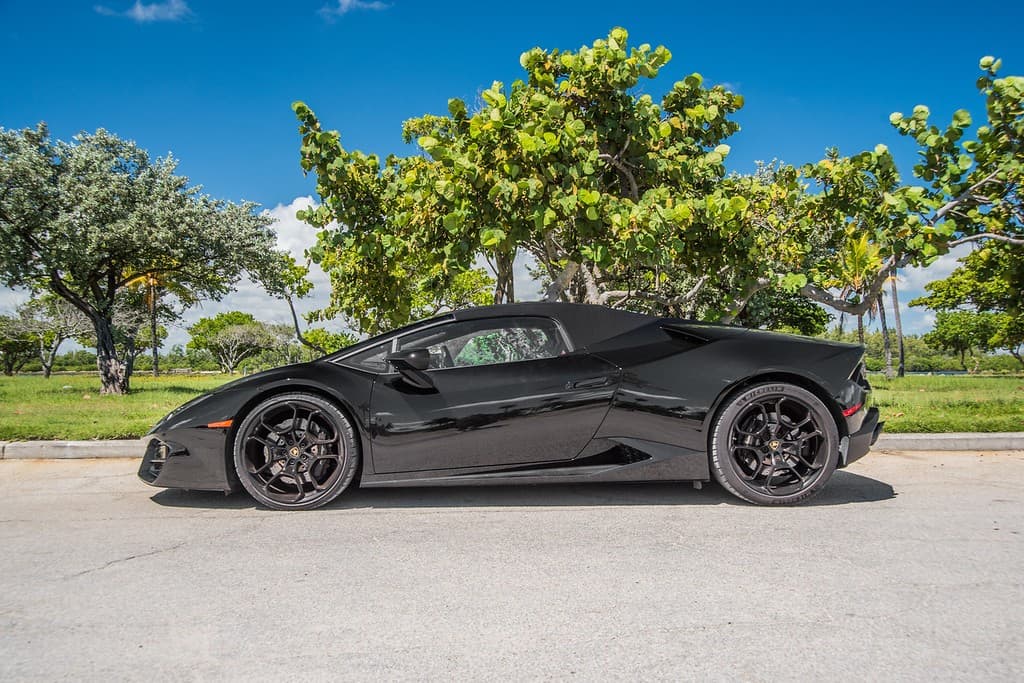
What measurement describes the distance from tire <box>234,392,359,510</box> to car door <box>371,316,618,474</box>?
238 mm

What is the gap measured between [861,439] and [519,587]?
249 cm

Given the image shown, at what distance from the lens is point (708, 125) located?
395 inches

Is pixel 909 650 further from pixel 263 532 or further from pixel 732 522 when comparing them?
pixel 263 532

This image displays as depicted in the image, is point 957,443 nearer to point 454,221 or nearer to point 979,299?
point 454,221

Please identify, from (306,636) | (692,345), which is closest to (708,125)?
(692,345)

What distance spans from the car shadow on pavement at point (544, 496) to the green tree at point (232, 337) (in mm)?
64049

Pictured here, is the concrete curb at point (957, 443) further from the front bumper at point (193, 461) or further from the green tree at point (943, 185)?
the front bumper at point (193, 461)

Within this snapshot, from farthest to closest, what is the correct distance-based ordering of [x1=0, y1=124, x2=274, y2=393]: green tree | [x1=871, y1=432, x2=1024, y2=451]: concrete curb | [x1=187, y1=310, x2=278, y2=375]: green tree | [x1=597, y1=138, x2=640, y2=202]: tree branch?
1. [x1=187, y1=310, x2=278, y2=375]: green tree
2. [x1=0, y1=124, x2=274, y2=393]: green tree
3. [x1=597, y1=138, x2=640, y2=202]: tree branch
4. [x1=871, y1=432, x2=1024, y2=451]: concrete curb

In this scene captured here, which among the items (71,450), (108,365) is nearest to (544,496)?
(71,450)

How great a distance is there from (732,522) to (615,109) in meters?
6.29

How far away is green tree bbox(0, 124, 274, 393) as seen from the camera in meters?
16.5

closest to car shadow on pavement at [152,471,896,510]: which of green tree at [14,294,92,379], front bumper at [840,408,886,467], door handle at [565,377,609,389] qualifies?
front bumper at [840,408,886,467]

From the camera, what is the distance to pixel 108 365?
61.9ft

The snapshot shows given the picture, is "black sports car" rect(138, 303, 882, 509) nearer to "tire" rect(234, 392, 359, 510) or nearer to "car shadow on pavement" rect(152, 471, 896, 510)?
"tire" rect(234, 392, 359, 510)
